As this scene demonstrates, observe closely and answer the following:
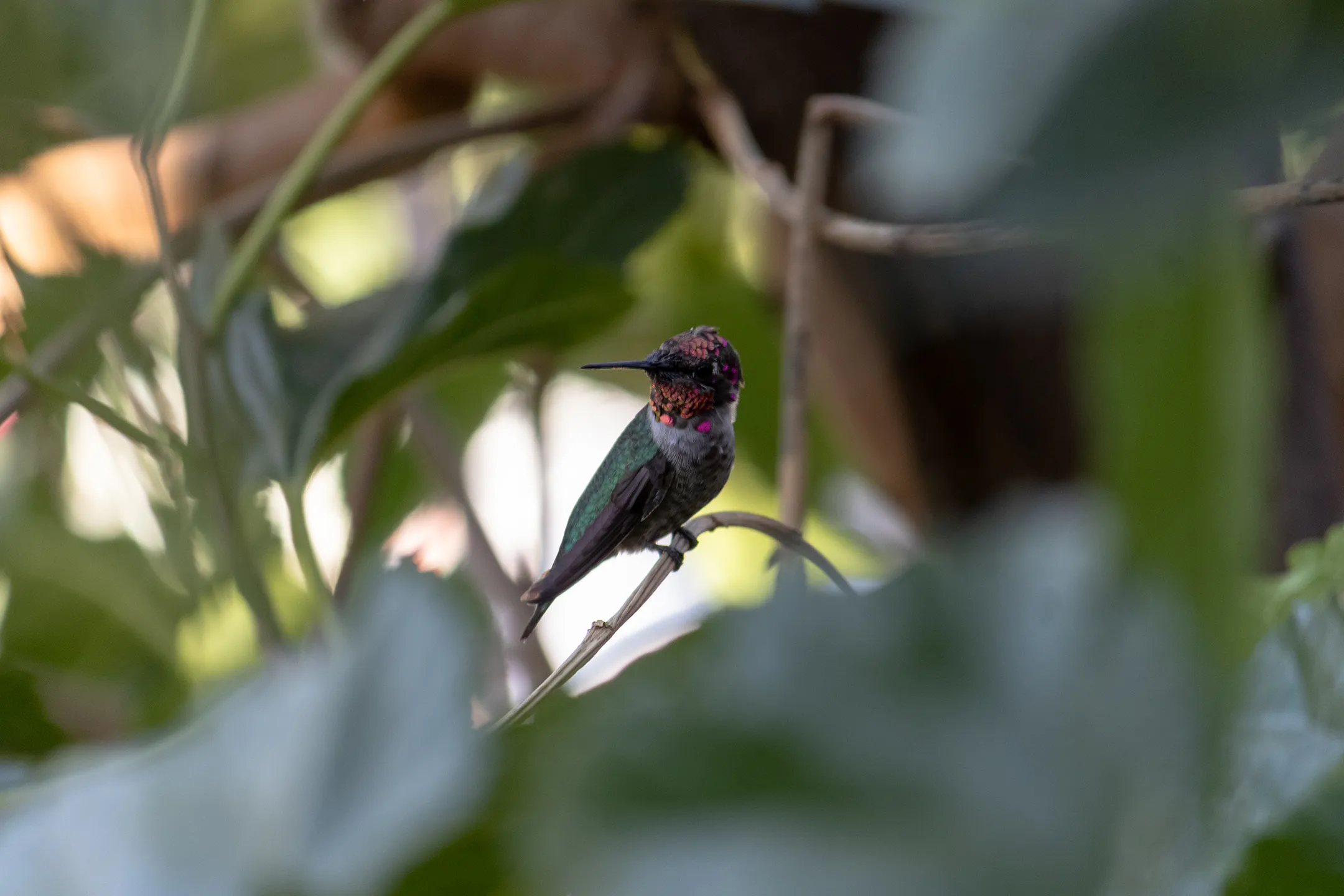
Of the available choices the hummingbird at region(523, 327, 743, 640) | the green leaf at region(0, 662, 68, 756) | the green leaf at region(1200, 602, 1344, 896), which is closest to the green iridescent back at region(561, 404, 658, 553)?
the hummingbird at region(523, 327, 743, 640)

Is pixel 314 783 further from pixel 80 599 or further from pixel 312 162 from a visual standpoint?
pixel 80 599

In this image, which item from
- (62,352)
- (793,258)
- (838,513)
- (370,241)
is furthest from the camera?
(370,241)

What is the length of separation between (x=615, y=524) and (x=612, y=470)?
18 millimetres

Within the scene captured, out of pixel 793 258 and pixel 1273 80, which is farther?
pixel 793 258

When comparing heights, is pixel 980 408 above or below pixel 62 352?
below

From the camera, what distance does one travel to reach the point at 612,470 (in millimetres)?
232

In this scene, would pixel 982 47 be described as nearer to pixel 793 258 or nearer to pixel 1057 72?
pixel 1057 72

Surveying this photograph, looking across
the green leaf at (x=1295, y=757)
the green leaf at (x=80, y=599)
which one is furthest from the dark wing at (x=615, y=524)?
the green leaf at (x=80, y=599)

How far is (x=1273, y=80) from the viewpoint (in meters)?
0.06

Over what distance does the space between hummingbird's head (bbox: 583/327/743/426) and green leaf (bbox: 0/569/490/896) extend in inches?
3.5

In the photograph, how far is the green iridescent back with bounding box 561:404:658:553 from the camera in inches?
8.8

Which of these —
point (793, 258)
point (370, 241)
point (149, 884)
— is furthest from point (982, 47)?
point (370, 241)

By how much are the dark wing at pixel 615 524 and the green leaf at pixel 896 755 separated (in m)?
0.11

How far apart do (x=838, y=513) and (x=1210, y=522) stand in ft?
2.33
